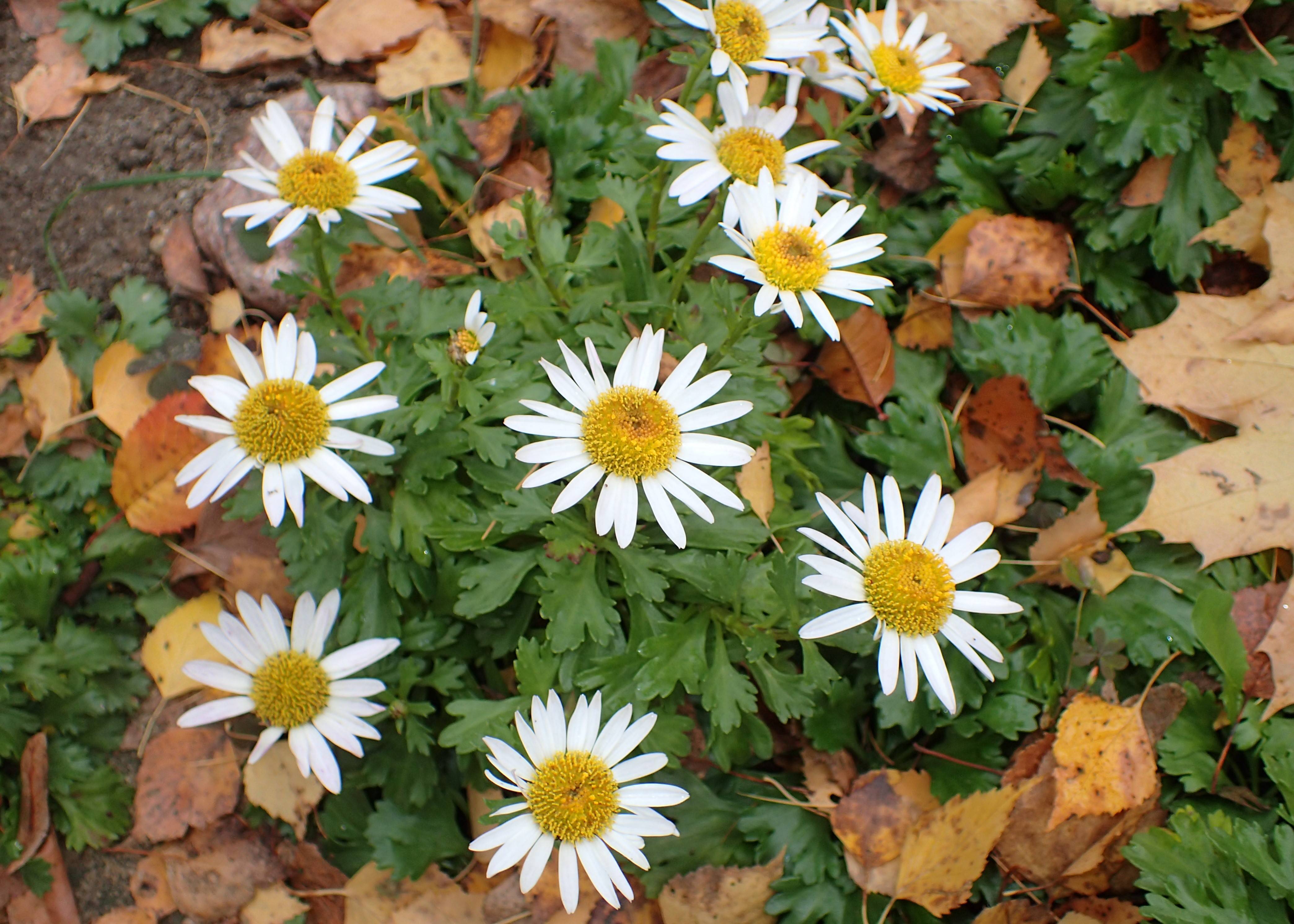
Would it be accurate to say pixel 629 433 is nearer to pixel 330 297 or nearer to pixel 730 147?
pixel 730 147

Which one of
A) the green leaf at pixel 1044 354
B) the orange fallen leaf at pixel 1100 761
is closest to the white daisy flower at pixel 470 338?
the green leaf at pixel 1044 354

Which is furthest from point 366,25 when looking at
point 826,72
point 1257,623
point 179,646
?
point 1257,623

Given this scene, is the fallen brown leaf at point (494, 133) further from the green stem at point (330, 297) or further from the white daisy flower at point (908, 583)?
the white daisy flower at point (908, 583)

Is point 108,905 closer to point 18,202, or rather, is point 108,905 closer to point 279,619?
point 279,619

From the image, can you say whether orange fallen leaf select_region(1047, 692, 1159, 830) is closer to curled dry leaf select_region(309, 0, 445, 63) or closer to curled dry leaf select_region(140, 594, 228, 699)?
curled dry leaf select_region(140, 594, 228, 699)

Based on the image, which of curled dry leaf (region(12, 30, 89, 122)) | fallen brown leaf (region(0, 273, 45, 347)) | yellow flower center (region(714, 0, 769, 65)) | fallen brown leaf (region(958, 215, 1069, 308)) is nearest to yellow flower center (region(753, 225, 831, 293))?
yellow flower center (region(714, 0, 769, 65))

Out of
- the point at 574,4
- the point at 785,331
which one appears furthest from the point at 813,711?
the point at 574,4
